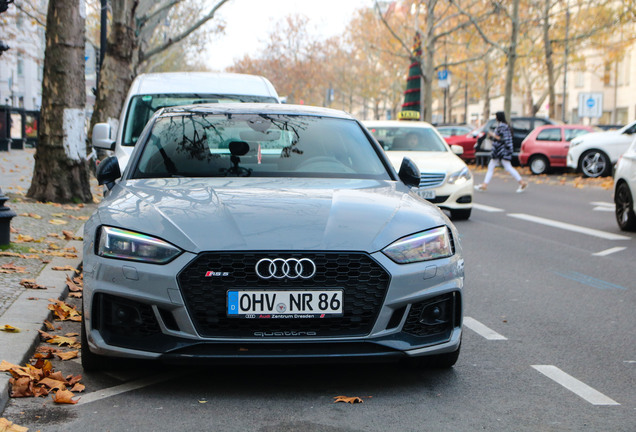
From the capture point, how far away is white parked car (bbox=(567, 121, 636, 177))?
27.1m

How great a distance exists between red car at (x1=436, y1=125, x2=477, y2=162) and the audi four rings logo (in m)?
33.6

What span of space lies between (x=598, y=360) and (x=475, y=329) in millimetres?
1061

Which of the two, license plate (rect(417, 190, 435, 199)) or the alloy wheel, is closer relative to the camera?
license plate (rect(417, 190, 435, 199))

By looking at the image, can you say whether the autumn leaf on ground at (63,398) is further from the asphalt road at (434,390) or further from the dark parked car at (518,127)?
the dark parked car at (518,127)

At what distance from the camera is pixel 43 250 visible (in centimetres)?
945

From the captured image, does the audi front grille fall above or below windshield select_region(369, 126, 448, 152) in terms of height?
below

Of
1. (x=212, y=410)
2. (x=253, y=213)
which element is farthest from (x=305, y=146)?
(x=212, y=410)

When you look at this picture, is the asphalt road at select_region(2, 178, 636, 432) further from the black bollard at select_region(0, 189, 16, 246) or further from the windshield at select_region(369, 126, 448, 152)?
the windshield at select_region(369, 126, 448, 152)

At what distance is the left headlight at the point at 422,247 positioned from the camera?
4828 millimetres

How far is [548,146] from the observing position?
31.1 meters

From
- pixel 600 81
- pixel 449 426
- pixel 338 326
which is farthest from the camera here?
pixel 600 81

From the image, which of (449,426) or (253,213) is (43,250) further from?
(449,426)

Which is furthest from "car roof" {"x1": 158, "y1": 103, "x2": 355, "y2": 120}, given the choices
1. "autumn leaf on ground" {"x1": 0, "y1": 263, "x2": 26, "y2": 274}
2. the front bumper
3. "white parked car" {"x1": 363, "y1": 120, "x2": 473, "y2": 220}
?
"white parked car" {"x1": 363, "y1": 120, "x2": 473, "y2": 220}

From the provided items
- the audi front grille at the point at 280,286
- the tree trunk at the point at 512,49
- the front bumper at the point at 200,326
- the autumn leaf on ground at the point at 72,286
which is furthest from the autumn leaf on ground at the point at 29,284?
the tree trunk at the point at 512,49
